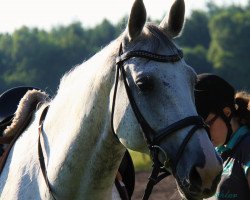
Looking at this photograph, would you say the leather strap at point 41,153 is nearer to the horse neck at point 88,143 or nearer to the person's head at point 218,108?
the horse neck at point 88,143

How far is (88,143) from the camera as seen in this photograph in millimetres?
4465

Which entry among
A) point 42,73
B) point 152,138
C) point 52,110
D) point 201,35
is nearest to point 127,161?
point 52,110

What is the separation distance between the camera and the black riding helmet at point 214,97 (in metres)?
5.53

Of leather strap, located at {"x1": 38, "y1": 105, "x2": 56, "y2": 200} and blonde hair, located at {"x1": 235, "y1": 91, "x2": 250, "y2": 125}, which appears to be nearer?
leather strap, located at {"x1": 38, "y1": 105, "x2": 56, "y2": 200}

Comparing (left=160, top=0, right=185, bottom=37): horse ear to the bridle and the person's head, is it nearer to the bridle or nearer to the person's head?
the bridle

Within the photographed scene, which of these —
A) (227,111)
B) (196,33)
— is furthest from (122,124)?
(196,33)

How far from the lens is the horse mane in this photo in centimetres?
532

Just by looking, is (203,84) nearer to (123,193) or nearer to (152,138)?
(123,193)

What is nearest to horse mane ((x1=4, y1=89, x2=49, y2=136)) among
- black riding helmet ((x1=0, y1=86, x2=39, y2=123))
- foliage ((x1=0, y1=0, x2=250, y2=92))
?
black riding helmet ((x1=0, y1=86, x2=39, y2=123))

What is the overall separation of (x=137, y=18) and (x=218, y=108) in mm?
1490

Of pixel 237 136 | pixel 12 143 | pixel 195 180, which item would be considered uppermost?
pixel 12 143

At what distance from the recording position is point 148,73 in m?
4.15

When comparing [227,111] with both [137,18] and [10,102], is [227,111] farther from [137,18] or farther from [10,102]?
[10,102]

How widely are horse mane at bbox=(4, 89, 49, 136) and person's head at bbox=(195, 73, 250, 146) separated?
1.22 m
